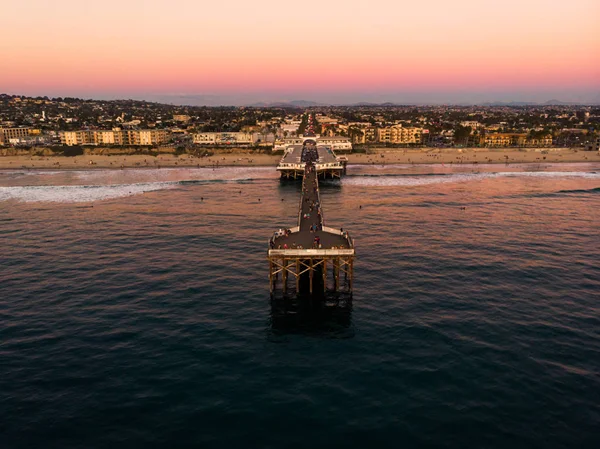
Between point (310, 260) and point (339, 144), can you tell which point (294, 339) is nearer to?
point (310, 260)

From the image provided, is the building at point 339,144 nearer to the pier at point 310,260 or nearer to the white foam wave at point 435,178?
the white foam wave at point 435,178

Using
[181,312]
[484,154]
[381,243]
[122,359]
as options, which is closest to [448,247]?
[381,243]

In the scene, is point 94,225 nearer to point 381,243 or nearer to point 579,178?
point 381,243

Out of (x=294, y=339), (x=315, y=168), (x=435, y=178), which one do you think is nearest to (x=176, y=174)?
(x=315, y=168)

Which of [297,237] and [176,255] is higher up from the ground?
[297,237]

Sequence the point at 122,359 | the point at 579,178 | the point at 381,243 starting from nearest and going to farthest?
the point at 122,359 → the point at 381,243 → the point at 579,178

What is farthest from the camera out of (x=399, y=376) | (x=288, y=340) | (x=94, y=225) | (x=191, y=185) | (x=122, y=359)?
(x=191, y=185)
